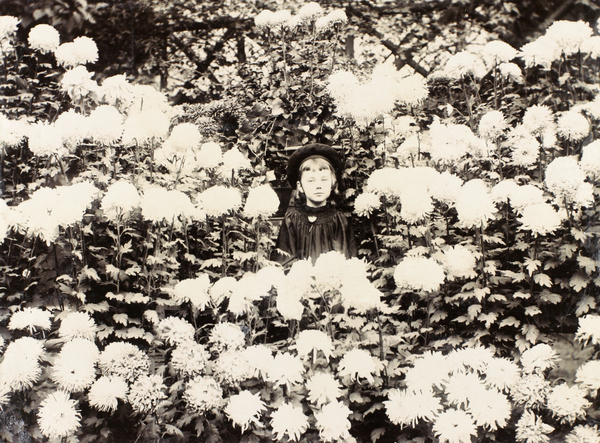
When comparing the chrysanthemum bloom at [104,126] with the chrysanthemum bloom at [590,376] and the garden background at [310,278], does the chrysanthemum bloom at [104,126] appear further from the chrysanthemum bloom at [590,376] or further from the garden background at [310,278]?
the chrysanthemum bloom at [590,376]

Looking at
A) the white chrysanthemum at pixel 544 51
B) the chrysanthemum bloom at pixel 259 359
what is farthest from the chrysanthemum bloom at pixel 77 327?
the white chrysanthemum at pixel 544 51

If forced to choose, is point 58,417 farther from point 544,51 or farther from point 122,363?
point 544,51

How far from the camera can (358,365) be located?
253 cm

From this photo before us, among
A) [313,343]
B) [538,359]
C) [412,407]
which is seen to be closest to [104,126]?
[313,343]

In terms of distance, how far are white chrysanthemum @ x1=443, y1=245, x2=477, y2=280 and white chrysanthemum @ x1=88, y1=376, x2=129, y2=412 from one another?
6.20ft

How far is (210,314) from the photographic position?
343cm

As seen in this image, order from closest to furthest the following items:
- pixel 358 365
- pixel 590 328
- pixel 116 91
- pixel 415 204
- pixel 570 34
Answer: pixel 358 365 → pixel 590 328 → pixel 415 204 → pixel 570 34 → pixel 116 91

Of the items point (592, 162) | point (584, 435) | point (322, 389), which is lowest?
point (584, 435)

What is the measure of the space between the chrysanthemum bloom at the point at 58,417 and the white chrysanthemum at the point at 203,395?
1.91 ft

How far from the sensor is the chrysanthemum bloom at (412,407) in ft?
8.02

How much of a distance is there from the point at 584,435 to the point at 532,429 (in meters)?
0.28

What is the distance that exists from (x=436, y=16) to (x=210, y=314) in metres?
4.29

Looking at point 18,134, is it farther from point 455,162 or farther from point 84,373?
point 455,162

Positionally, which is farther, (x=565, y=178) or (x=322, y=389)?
(x=565, y=178)
